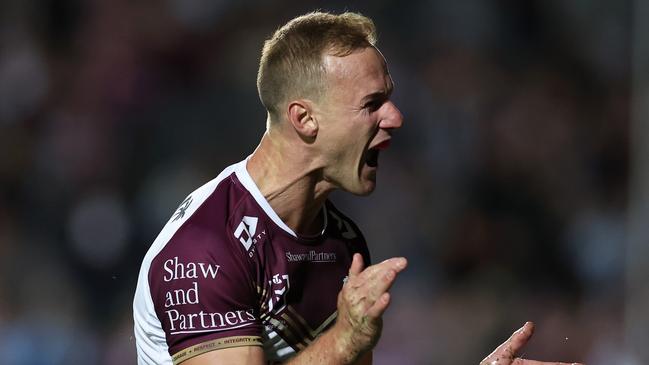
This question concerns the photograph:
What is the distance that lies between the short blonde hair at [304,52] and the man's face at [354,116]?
1.6 inches

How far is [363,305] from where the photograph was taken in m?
3.47

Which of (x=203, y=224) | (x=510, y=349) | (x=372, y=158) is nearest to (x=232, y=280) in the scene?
(x=203, y=224)

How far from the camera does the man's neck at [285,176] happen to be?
13.5 feet

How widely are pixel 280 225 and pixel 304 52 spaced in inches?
25.4

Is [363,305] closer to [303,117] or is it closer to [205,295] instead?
[205,295]

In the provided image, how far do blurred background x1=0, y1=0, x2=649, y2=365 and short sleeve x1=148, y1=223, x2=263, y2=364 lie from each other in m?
3.32

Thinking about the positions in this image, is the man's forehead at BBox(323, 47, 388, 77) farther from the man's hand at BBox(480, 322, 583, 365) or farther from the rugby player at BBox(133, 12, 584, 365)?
the man's hand at BBox(480, 322, 583, 365)

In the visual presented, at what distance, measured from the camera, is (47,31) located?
7750 mm

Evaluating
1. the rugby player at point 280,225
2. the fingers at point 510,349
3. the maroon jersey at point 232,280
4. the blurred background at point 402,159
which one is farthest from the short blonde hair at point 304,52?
the blurred background at point 402,159

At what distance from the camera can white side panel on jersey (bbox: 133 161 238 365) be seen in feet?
13.0

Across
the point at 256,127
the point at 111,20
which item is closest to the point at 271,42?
the point at 256,127

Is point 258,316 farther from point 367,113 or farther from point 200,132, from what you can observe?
point 200,132

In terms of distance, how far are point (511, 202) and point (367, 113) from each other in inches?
147

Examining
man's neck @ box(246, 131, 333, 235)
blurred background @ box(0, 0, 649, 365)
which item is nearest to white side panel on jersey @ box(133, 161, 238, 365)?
man's neck @ box(246, 131, 333, 235)
